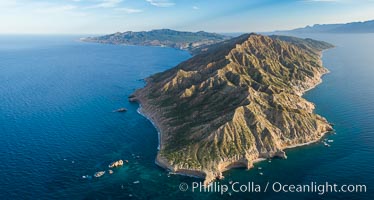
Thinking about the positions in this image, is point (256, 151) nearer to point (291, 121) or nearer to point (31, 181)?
point (291, 121)

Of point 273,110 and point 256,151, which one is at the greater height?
point 273,110

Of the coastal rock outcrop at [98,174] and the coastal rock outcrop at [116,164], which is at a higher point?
the coastal rock outcrop at [116,164]

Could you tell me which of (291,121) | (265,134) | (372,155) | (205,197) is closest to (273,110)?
(291,121)

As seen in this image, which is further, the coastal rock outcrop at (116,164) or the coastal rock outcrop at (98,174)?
the coastal rock outcrop at (116,164)

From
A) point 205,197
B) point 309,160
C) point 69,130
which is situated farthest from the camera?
point 69,130

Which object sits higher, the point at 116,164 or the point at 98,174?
the point at 116,164

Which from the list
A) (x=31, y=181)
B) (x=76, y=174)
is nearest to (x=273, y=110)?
(x=76, y=174)

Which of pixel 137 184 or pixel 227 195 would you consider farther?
pixel 137 184

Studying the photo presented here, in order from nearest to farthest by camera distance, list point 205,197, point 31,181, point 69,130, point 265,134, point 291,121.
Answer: point 205,197 < point 31,181 < point 265,134 < point 291,121 < point 69,130

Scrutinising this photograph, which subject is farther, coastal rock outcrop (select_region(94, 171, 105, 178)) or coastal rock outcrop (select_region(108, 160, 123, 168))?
coastal rock outcrop (select_region(108, 160, 123, 168))

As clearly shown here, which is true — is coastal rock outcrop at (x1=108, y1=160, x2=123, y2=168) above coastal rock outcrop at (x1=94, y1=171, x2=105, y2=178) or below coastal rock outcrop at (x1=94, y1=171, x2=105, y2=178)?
above

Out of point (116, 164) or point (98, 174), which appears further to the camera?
point (116, 164)
